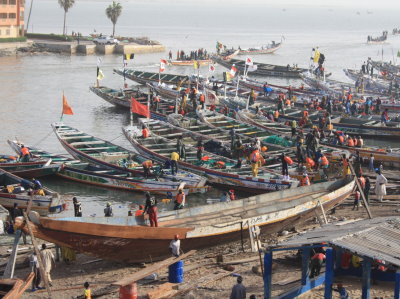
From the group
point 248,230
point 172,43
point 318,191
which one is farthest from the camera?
point 172,43

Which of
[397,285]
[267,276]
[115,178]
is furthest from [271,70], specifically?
[397,285]

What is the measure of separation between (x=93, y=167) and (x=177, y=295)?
1523 cm

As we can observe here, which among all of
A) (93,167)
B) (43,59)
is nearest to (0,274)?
(93,167)

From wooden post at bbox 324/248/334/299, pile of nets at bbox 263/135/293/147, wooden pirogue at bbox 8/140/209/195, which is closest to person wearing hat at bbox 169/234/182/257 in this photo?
wooden post at bbox 324/248/334/299

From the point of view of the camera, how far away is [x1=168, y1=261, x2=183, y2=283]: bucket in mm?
19234

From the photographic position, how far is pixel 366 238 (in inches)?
656

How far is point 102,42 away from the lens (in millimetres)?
96938

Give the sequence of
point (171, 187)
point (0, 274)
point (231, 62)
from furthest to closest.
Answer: point (231, 62) < point (171, 187) < point (0, 274)

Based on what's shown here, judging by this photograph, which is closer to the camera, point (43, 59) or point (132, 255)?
point (132, 255)

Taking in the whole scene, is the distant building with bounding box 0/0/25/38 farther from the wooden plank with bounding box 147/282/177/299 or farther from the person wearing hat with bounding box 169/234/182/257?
the wooden plank with bounding box 147/282/177/299

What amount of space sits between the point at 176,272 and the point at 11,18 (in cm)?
7461

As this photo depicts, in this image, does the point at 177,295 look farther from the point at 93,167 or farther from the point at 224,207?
the point at 93,167

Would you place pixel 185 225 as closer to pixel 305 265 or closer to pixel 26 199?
pixel 305 265

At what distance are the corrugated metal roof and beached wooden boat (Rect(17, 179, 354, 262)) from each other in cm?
431
